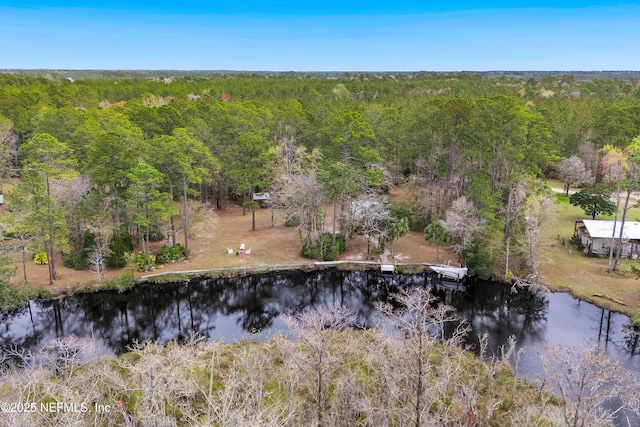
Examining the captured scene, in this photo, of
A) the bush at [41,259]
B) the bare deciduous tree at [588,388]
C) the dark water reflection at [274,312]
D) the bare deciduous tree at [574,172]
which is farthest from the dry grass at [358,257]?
the bare deciduous tree at [588,388]

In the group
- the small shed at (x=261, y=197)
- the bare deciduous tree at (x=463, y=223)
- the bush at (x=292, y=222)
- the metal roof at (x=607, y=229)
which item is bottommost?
the bush at (x=292, y=222)

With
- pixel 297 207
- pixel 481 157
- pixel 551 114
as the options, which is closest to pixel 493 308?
pixel 481 157

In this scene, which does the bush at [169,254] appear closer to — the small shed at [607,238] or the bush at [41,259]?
the bush at [41,259]

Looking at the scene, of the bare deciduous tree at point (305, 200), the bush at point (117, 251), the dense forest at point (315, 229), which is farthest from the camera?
the bare deciduous tree at point (305, 200)

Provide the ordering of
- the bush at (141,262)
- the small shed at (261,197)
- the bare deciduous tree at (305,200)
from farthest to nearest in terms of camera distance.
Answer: the small shed at (261,197) → the bare deciduous tree at (305,200) → the bush at (141,262)

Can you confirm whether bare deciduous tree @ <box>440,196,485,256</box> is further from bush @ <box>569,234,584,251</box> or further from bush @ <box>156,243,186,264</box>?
bush @ <box>156,243,186,264</box>

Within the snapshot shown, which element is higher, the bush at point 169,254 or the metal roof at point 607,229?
the metal roof at point 607,229

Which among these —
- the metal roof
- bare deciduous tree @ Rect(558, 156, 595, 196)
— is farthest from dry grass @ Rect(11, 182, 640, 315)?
bare deciduous tree @ Rect(558, 156, 595, 196)

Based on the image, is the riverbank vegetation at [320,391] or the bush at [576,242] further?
the bush at [576,242]
